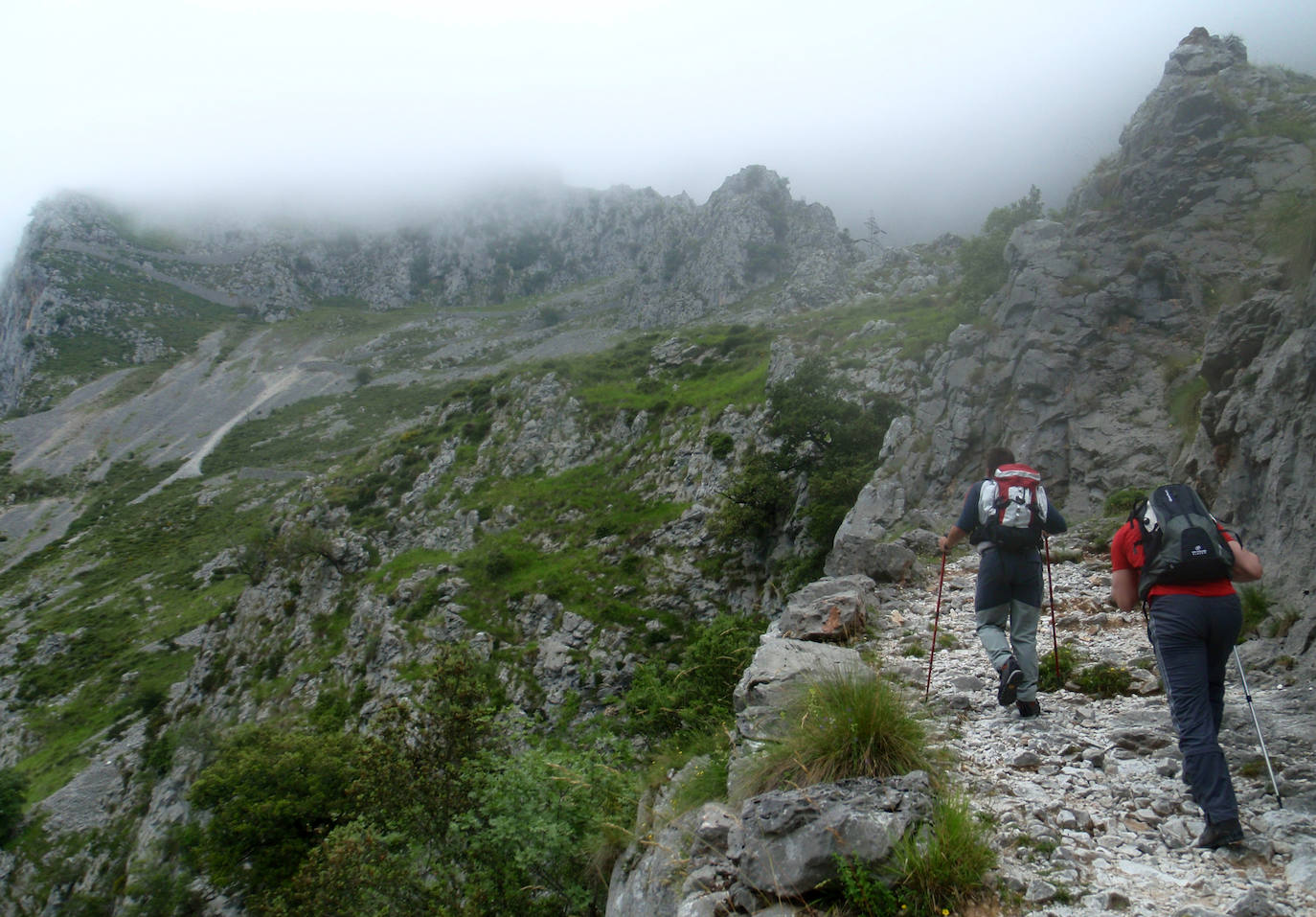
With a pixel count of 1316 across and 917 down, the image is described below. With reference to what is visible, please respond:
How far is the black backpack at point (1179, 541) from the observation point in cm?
444

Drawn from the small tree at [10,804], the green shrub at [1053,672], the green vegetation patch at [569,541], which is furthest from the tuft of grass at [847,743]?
the small tree at [10,804]

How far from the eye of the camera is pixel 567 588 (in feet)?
101

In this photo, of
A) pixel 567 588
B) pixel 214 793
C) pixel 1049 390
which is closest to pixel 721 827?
pixel 1049 390

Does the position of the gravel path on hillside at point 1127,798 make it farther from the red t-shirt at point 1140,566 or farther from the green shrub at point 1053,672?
the red t-shirt at point 1140,566

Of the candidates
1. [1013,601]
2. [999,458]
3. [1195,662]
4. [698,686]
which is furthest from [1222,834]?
[698,686]

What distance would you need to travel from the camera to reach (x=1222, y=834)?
4055 millimetres

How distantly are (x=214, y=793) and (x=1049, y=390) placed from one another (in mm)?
28008

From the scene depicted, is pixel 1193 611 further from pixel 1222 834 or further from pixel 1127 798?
pixel 1127 798

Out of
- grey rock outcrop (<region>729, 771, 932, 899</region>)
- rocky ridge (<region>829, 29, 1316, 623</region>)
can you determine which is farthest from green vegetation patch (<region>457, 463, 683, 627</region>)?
grey rock outcrop (<region>729, 771, 932, 899</region>)

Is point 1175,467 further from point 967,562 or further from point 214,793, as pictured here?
point 214,793

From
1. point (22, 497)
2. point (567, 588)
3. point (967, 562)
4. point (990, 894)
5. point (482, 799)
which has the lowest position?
point (22, 497)

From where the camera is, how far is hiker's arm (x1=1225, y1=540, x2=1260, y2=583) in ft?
14.5

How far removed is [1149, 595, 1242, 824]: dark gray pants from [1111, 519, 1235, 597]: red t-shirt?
0.04 metres

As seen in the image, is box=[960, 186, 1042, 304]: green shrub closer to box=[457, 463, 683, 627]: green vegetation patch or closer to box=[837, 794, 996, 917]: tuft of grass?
box=[457, 463, 683, 627]: green vegetation patch
